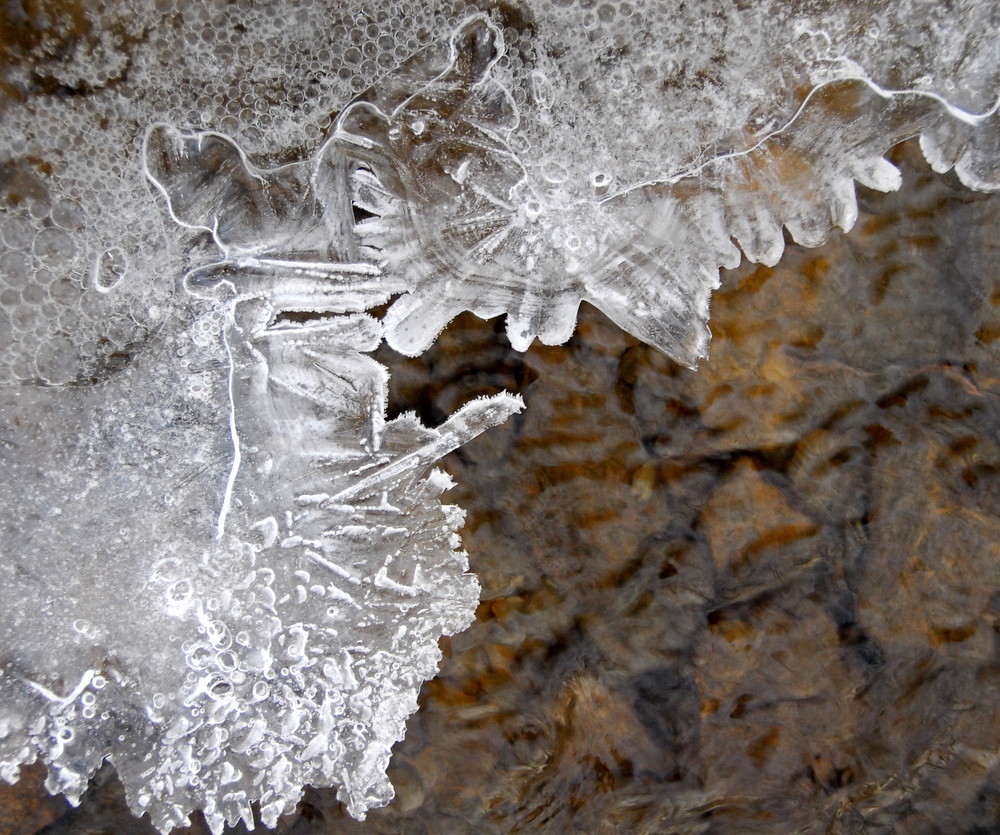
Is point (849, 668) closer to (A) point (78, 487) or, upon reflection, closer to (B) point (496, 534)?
(B) point (496, 534)

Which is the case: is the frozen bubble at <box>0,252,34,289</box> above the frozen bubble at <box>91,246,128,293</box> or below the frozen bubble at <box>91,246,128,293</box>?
below

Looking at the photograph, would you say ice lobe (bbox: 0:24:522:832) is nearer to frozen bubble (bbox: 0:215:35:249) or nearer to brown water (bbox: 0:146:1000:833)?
brown water (bbox: 0:146:1000:833)

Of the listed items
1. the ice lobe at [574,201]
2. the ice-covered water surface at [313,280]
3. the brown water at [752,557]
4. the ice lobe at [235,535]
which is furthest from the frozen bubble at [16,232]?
the brown water at [752,557]

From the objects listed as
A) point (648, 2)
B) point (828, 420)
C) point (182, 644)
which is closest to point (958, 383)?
point (828, 420)

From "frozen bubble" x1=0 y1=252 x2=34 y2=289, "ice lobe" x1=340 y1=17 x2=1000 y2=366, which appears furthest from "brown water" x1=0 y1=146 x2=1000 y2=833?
"frozen bubble" x1=0 y1=252 x2=34 y2=289

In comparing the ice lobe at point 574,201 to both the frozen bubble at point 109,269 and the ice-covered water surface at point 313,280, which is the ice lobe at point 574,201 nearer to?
the ice-covered water surface at point 313,280

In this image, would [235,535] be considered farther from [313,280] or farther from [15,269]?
[15,269]
